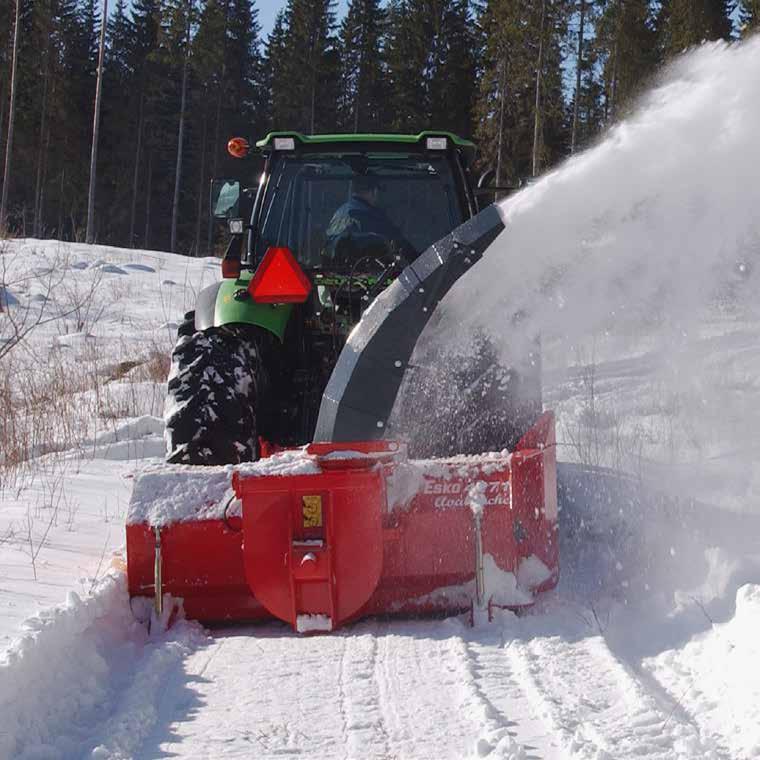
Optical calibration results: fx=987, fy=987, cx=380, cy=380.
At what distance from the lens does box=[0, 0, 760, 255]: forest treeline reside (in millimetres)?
30016

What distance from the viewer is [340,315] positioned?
4609mm

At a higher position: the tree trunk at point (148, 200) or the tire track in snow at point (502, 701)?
the tree trunk at point (148, 200)

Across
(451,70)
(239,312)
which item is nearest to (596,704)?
(239,312)

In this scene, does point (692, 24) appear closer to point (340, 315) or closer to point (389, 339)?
point (340, 315)

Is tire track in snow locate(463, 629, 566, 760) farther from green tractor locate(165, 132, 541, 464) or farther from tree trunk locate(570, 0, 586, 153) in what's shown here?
tree trunk locate(570, 0, 586, 153)

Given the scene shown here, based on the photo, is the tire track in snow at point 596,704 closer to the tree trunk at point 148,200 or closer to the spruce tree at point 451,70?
the spruce tree at point 451,70

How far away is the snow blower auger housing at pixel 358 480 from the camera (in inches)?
133

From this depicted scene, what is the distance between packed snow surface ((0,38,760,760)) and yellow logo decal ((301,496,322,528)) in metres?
0.29

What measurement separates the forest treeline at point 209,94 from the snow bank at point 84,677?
25.8m

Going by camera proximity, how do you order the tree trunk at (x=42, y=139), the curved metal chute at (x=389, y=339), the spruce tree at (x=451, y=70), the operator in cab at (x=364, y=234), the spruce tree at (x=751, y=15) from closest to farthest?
1. the curved metal chute at (x=389, y=339)
2. the operator in cab at (x=364, y=234)
3. the spruce tree at (x=751, y=15)
4. the spruce tree at (x=451, y=70)
5. the tree trunk at (x=42, y=139)

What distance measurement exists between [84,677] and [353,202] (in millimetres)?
2846

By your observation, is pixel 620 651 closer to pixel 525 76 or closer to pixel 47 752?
pixel 47 752

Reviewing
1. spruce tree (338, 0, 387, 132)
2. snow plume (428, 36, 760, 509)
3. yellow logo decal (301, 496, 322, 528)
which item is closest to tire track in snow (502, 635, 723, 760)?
yellow logo decal (301, 496, 322, 528)

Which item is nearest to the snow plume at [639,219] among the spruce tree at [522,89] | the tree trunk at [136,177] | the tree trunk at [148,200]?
the spruce tree at [522,89]
